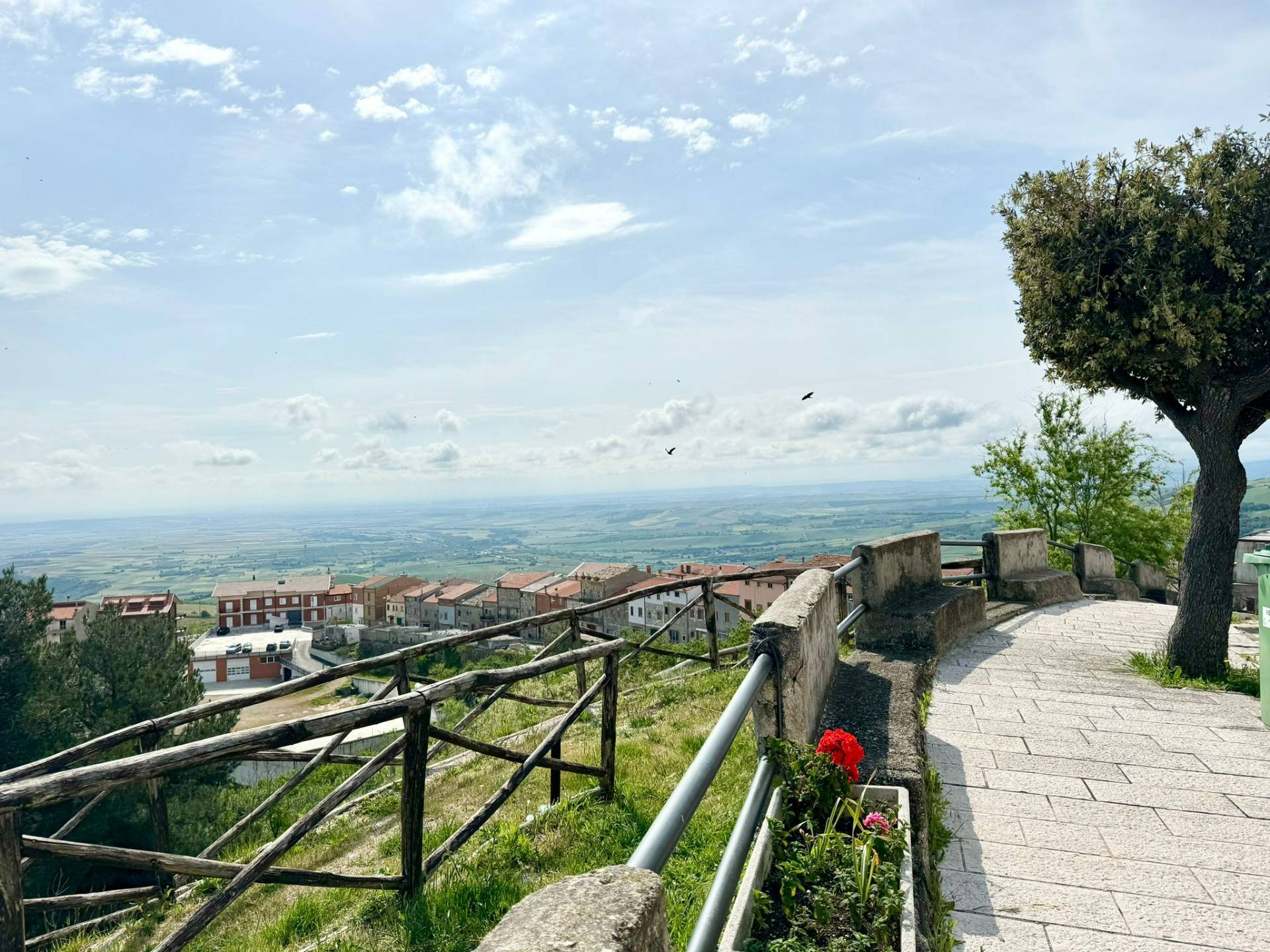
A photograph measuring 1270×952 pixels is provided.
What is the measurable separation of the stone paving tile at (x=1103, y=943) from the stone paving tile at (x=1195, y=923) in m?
0.05

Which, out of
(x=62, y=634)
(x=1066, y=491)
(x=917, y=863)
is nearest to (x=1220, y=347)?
(x=917, y=863)

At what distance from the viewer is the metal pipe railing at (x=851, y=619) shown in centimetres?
591

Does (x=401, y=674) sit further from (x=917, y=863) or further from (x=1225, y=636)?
(x=1225, y=636)

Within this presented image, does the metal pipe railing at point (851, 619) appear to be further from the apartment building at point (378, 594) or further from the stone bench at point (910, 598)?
the apartment building at point (378, 594)

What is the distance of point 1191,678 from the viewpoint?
23.8 ft

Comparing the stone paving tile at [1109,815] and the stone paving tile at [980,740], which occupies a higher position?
the stone paving tile at [1109,815]

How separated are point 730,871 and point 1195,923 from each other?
7.60 feet

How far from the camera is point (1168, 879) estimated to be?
342 centimetres

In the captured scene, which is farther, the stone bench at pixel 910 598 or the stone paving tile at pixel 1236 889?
the stone bench at pixel 910 598

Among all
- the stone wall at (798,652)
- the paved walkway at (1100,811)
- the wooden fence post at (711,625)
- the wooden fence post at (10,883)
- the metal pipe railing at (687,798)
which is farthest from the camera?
the wooden fence post at (711,625)

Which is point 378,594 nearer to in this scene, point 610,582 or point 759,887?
point 610,582

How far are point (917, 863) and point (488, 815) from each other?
2.26 m

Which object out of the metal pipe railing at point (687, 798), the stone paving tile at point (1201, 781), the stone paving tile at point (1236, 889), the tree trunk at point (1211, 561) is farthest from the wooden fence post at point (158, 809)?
the tree trunk at point (1211, 561)

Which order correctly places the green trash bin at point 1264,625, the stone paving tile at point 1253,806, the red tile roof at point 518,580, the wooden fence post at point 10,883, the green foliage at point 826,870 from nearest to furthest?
the wooden fence post at point 10,883, the green foliage at point 826,870, the stone paving tile at point 1253,806, the green trash bin at point 1264,625, the red tile roof at point 518,580
